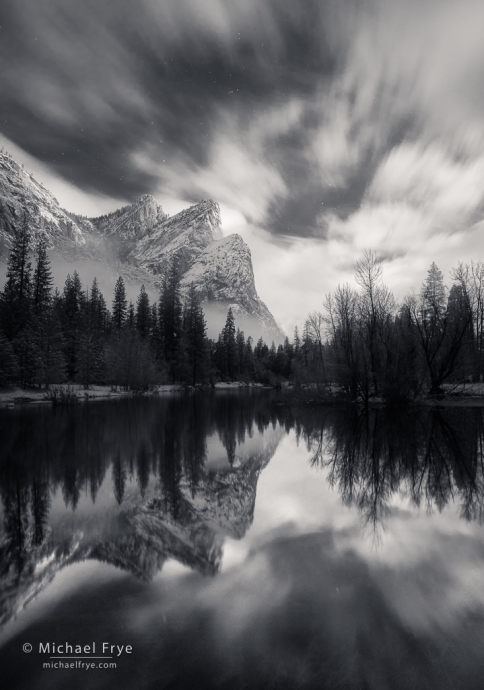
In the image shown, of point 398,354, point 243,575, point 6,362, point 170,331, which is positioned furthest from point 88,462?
point 170,331

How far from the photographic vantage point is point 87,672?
8.09 feet

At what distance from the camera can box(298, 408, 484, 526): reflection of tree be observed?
589 cm

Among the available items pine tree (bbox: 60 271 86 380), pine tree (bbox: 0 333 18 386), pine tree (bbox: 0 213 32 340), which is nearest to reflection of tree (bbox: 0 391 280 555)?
pine tree (bbox: 0 333 18 386)

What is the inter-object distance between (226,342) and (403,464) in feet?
277

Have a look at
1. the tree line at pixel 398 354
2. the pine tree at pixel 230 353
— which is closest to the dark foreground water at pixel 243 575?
the tree line at pixel 398 354

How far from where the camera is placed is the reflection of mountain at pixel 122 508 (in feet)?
13.0

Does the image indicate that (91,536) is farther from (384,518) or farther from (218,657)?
(384,518)

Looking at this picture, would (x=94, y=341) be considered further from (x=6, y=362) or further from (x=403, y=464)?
(x=403, y=464)

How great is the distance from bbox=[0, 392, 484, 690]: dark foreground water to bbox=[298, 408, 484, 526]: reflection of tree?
0.06 meters

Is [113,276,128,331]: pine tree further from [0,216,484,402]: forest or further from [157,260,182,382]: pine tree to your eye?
[157,260,182,382]: pine tree

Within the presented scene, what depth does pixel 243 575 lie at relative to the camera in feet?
12.0

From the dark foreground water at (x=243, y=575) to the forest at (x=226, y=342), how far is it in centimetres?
1755

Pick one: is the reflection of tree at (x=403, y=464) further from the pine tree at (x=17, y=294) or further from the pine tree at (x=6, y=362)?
the pine tree at (x=17, y=294)

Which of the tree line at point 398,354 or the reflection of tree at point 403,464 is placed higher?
the tree line at point 398,354
